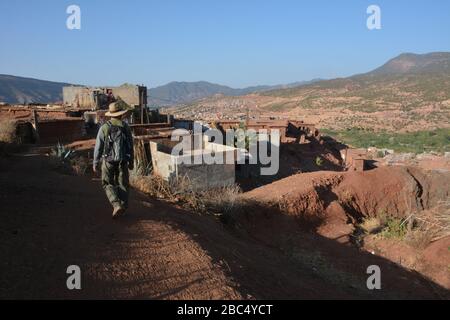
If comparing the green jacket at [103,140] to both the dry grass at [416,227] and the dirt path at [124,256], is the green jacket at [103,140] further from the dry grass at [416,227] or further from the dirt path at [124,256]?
the dry grass at [416,227]

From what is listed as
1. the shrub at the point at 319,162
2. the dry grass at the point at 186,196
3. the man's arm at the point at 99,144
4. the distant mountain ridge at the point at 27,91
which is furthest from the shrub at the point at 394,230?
the distant mountain ridge at the point at 27,91

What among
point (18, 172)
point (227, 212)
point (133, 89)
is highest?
point (133, 89)

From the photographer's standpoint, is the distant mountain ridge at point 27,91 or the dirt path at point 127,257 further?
the distant mountain ridge at point 27,91

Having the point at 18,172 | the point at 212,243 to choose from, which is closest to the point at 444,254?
the point at 212,243

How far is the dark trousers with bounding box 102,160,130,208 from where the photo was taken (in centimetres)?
564

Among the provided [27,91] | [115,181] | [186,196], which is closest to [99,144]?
[115,181]

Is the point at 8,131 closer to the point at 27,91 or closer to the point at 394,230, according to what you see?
the point at 394,230

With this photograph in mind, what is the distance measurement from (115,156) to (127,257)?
1516mm

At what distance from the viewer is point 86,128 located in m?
20.0

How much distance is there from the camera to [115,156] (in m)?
5.60

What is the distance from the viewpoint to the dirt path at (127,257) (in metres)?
3.97

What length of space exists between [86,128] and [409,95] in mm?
64620

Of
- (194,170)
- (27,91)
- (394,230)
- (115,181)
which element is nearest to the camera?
(115,181)
